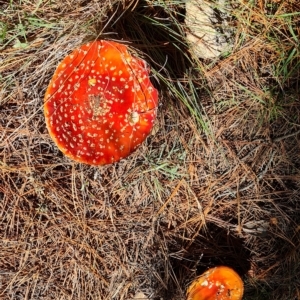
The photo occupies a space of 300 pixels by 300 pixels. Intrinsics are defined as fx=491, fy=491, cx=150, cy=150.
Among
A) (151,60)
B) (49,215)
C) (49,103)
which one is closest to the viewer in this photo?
(49,103)

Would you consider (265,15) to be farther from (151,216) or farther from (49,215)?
(49,215)

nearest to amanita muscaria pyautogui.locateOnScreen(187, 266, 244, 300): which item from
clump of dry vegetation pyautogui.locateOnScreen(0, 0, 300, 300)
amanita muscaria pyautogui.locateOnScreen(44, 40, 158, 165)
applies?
clump of dry vegetation pyautogui.locateOnScreen(0, 0, 300, 300)

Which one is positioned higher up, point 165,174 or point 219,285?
point 165,174

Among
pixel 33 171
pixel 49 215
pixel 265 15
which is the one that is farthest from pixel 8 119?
pixel 265 15

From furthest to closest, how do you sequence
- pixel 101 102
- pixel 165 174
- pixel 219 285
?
pixel 165 174 → pixel 219 285 → pixel 101 102

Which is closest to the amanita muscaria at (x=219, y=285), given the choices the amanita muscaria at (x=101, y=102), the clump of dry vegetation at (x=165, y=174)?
the clump of dry vegetation at (x=165, y=174)

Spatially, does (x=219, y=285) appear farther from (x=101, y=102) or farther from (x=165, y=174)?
(x=101, y=102)

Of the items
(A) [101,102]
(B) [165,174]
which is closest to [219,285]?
(B) [165,174]
